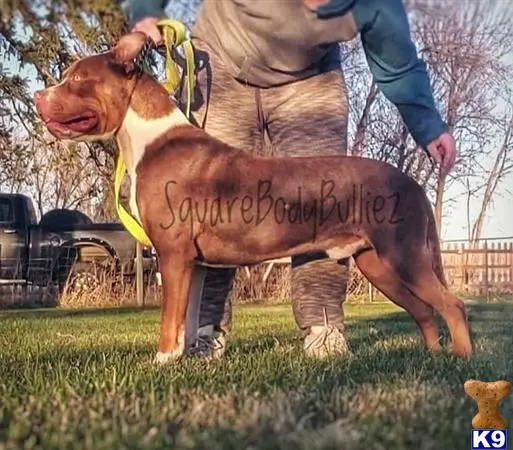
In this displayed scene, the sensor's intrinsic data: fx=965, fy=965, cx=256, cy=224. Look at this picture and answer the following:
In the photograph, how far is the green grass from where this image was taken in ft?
4.43

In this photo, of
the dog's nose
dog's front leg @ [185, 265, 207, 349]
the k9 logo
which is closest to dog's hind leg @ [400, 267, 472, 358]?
dog's front leg @ [185, 265, 207, 349]

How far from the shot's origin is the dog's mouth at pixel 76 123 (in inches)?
80.7

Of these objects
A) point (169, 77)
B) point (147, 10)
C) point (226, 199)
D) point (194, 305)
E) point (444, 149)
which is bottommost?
point (194, 305)

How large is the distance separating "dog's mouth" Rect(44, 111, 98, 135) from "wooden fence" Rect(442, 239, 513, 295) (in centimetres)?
81

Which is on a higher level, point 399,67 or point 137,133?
point 399,67

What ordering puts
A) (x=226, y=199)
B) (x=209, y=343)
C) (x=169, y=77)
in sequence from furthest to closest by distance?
(x=209, y=343)
(x=169, y=77)
(x=226, y=199)

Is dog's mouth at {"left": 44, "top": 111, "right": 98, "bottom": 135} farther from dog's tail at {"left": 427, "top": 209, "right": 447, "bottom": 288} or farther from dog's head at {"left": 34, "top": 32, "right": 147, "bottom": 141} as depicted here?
dog's tail at {"left": 427, "top": 209, "right": 447, "bottom": 288}

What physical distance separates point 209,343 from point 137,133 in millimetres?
521

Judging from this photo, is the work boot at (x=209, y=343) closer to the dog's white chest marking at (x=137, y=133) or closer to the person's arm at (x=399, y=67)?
the dog's white chest marking at (x=137, y=133)

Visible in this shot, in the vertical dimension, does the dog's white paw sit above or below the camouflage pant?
below

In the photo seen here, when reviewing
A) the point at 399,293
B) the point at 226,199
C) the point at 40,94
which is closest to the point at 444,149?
the point at 399,293

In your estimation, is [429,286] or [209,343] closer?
[429,286]

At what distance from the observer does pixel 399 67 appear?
210cm

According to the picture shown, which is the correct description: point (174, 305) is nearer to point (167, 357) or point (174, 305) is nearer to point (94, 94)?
point (167, 357)
